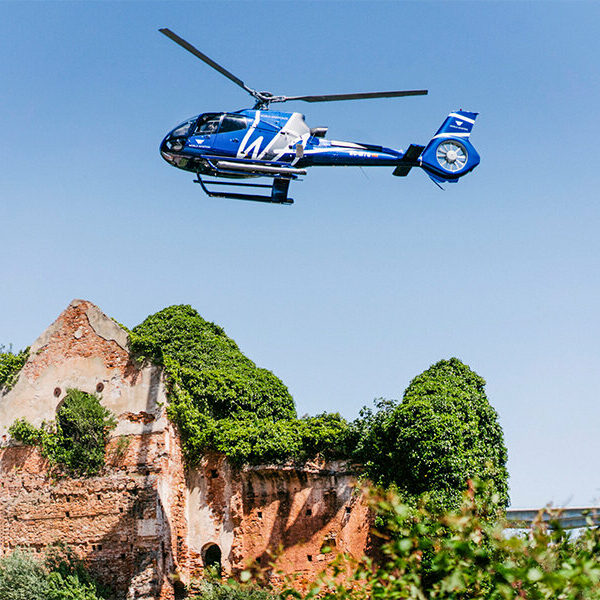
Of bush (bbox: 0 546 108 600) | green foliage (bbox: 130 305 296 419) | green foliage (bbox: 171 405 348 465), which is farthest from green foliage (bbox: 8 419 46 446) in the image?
green foliage (bbox: 171 405 348 465)

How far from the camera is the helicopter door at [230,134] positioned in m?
16.0

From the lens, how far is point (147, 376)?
803 inches

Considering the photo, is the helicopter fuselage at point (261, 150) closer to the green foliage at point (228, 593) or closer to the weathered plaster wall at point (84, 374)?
the weathered plaster wall at point (84, 374)

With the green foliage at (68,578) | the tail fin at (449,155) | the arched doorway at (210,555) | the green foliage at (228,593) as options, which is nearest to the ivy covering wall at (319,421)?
the arched doorway at (210,555)

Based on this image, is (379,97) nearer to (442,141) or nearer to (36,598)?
(442,141)

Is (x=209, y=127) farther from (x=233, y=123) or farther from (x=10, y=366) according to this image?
(x=10, y=366)

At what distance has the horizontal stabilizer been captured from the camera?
1686cm

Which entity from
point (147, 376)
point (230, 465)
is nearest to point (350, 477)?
point (230, 465)

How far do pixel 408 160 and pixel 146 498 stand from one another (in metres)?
10.1

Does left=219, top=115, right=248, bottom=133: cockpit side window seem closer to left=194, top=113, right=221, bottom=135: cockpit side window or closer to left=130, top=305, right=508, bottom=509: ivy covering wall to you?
left=194, top=113, right=221, bottom=135: cockpit side window

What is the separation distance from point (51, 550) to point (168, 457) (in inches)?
144

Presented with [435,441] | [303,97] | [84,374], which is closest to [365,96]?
[303,97]

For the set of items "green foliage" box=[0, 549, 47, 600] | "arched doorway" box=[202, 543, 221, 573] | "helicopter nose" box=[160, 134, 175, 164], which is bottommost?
"green foliage" box=[0, 549, 47, 600]

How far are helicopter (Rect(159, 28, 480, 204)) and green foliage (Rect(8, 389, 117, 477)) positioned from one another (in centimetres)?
728
